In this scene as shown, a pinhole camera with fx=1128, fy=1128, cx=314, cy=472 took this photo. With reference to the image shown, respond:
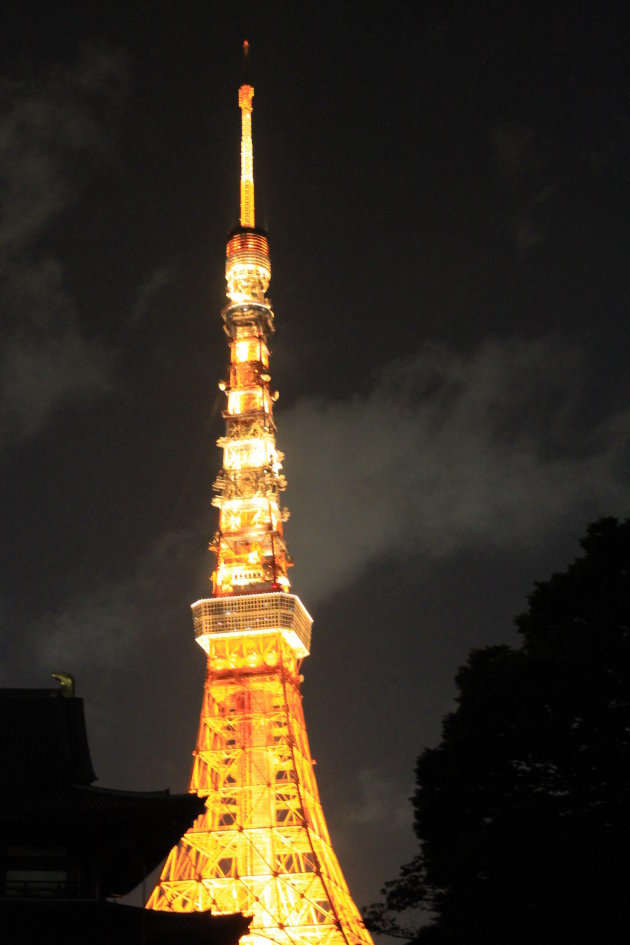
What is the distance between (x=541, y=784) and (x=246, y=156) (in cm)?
5584

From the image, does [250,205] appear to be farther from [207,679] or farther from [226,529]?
[207,679]

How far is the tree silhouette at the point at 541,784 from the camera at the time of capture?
1794 cm

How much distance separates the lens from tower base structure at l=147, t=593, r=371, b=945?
165ft

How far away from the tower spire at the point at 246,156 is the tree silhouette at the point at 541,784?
168ft

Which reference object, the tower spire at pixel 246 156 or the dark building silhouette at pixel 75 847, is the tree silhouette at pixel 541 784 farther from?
the tower spire at pixel 246 156

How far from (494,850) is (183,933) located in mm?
5882

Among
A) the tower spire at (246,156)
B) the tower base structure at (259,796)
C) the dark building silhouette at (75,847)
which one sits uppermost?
the tower spire at (246,156)

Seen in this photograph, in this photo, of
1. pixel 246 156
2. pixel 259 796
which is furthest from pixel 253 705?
pixel 246 156

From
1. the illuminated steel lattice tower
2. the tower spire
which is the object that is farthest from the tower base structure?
the tower spire

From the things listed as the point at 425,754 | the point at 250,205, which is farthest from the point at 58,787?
the point at 250,205

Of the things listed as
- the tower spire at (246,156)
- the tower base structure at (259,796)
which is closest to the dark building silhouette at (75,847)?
the tower base structure at (259,796)

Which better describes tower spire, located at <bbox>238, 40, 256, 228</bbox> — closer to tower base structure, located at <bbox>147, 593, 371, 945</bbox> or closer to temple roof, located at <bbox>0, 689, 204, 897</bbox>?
tower base structure, located at <bbox>147, 593, 371, 945</bbox>

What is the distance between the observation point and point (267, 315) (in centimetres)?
6781

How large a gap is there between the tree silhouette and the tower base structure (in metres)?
29.0
